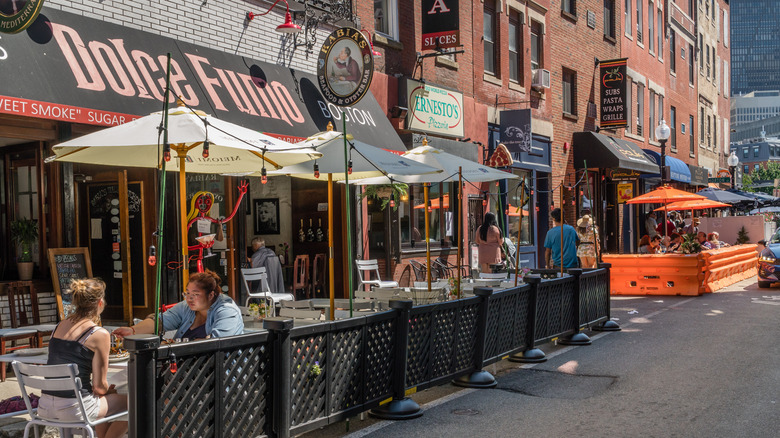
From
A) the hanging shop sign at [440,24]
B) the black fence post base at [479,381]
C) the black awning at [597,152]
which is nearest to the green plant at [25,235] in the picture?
the black fence post base at [479,381]

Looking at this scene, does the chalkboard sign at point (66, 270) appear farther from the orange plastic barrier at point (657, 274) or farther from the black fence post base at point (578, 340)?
the orange plastic barrier at point (657, 274)

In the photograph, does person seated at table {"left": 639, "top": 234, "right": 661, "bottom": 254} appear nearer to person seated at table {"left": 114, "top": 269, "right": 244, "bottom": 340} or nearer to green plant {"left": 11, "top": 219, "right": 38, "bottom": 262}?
green plant {"left": 11, "top": 219, "right": 38, "bottom": 262}

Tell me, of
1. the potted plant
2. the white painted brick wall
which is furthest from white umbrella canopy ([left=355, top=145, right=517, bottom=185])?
the potted plant

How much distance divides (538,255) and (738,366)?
1311 centimetres

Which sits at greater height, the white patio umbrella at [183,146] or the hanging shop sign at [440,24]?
the hanging shop sign at [440,24]

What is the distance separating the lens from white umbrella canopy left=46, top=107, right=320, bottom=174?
6539 mm

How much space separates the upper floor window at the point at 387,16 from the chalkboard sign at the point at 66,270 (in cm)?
856

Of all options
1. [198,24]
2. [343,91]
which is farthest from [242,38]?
[343,91]

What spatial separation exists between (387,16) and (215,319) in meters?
11.2

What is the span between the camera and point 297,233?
1535 cm

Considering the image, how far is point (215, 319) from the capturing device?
6.12 meters

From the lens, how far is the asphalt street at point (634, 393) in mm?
6586

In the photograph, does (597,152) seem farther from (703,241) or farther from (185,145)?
(185,145)

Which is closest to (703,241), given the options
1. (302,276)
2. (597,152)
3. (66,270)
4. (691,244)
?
Answer: (597,152)
